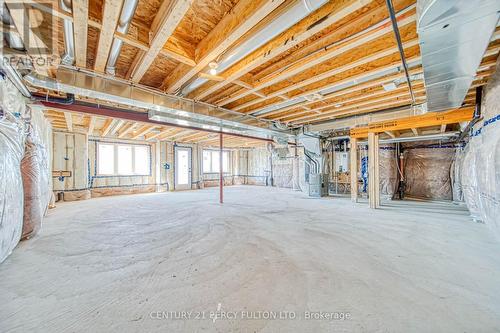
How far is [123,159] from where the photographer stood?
7621 mm

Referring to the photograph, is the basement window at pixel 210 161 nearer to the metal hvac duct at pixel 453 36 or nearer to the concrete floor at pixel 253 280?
the concrete floor at pixel 253 280

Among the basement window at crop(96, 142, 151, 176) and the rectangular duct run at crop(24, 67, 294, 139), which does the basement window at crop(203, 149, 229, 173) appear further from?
the rectangular duct run at crop(24, 67, 294, 139)

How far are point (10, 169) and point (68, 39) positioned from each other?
1552 millimetres

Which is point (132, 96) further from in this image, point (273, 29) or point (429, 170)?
point (429, 170)

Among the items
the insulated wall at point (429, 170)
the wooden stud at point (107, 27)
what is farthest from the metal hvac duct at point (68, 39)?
the insulated wall at point (429, 170)

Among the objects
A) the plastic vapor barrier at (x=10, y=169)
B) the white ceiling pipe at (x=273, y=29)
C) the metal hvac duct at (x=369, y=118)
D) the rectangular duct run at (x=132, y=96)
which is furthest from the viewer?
the metal hvac duct at (x=369, y=118)

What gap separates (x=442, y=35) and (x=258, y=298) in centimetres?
235

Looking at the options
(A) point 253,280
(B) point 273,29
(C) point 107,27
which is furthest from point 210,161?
(A) point 253,280

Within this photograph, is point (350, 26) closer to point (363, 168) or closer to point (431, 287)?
point (431, 287)

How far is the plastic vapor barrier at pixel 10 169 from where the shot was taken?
194 cm

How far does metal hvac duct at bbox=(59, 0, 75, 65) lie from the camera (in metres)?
1.54

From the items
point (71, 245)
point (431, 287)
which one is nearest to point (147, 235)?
point (71, 245)

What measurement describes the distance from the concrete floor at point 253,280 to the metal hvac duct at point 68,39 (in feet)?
7.21

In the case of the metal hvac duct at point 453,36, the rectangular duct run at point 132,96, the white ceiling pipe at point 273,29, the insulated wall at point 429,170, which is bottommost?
the insulated wall at point 429,170
